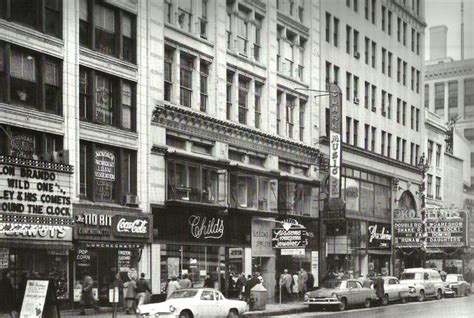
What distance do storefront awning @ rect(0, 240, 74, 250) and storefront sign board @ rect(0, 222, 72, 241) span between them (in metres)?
0.16

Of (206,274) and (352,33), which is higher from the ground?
(352,33)

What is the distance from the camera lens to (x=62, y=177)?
24.1 m

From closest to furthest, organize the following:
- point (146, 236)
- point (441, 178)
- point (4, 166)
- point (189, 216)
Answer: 1. point (4, 166)
2. point (146, 236)
3. point (189, 216)
4. point (441, 178)

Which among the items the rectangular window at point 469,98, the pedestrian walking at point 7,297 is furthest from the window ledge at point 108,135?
the rectangular window at point 469,98

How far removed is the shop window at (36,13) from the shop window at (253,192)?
13.5 metres

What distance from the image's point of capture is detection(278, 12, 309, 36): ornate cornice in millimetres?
43741

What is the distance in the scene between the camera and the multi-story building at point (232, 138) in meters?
33.6

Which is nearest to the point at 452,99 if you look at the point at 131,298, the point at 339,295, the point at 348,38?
the point at 131,298

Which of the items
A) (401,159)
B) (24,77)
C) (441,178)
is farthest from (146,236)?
(441,178)

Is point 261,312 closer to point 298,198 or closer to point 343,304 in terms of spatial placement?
point 343,304

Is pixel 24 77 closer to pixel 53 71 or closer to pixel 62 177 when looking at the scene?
pixel 53 71

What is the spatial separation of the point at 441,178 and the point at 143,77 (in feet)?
143

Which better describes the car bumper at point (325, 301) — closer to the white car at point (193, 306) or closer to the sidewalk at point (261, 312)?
the sidewalk at point (261, 312)

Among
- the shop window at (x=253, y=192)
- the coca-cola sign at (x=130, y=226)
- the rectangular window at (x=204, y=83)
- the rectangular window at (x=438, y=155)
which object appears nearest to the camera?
the coca-cola sign at (x=130, y=226)
